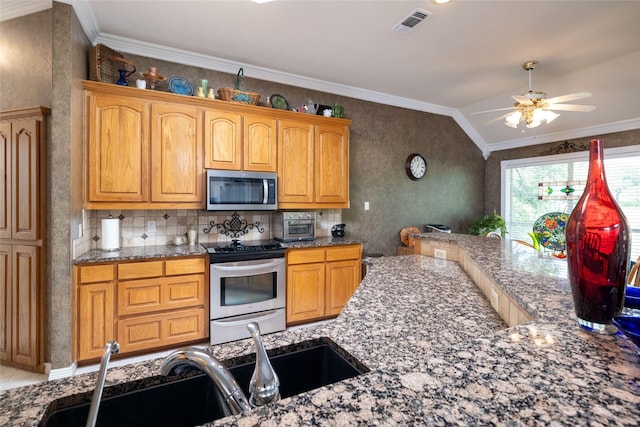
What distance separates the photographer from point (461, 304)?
1.27 meters

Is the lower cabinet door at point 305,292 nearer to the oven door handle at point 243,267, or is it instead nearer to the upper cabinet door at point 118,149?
the oven door handle at point 243,267

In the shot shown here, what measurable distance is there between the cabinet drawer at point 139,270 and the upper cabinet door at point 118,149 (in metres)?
0.59

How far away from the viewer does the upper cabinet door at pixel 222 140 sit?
3010 millimetres

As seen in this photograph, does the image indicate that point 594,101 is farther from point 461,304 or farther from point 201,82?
point 201,82

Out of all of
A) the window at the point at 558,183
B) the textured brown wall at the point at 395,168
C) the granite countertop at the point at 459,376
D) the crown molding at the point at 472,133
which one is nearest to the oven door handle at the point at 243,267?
the textured brown wall at the point at 395,168

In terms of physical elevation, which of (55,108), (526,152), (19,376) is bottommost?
(19,376)

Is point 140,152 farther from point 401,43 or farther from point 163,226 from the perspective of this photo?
point 401,43

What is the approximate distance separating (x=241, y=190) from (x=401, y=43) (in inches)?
83.7

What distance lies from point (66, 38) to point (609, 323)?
11.1 feet

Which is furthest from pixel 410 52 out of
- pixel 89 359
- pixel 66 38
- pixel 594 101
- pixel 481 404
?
pixel 89 359

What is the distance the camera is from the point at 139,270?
2.55m

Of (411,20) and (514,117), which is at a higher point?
(411,20)

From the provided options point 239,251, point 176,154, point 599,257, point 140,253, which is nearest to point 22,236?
point 140,253

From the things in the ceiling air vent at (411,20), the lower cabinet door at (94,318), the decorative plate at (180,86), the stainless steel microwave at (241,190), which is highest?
the ceiling air vent at (411,20)
